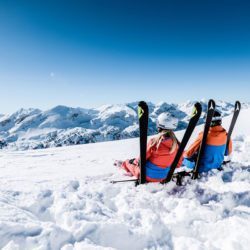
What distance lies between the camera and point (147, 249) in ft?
11.2

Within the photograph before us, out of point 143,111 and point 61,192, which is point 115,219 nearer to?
point 61,192

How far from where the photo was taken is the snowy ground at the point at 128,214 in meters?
3.40

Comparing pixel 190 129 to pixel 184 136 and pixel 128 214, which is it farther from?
pixel 128 214

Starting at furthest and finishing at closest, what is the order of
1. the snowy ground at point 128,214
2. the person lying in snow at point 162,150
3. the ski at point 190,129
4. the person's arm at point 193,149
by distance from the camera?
the person's arm at point 193,149
the person lying in snow at point 162,150
the ski at point 190,129
the snowy ground at point 128,214

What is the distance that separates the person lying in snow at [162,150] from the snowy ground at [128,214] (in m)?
0.36

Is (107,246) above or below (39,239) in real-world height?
below

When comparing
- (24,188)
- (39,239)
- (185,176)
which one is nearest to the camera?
(39,239)

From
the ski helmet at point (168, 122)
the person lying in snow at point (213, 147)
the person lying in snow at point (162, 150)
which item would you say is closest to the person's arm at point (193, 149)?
the person lying in snow at point (213, 147)

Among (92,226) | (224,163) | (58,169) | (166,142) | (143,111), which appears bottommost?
(58,169)

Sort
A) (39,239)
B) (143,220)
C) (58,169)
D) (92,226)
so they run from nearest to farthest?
(39,239) < (92,226) < (143,220) < (58,169)

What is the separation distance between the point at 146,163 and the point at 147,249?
2750mm

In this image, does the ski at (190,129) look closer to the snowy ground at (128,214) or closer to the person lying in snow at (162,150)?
the person lying in snow at (162,150)

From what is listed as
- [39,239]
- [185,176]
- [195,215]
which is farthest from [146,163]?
[39,239]

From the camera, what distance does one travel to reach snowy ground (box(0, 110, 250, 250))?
11.2 ft
